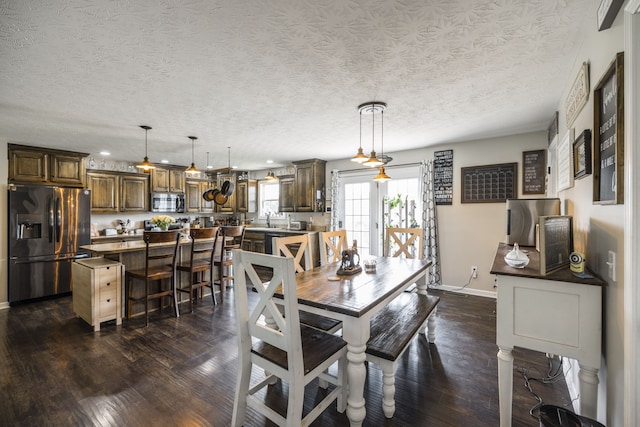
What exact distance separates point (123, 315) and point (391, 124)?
4.05 m

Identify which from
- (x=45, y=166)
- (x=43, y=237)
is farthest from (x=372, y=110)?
(x=45, y=166)

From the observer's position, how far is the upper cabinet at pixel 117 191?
5.29 meters

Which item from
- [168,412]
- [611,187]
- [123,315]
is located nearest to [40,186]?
[123,315]

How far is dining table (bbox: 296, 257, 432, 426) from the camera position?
5.32 feet

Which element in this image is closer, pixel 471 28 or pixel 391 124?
pixel 471 28

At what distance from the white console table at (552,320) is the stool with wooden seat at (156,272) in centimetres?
334

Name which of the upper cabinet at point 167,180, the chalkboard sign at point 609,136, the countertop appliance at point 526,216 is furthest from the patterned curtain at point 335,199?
the chalkboard sign at point 609,136

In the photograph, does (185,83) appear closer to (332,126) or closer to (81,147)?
(332,126)

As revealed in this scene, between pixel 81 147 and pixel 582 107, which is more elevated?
pixel 81 147

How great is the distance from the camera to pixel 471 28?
1636 millimetres

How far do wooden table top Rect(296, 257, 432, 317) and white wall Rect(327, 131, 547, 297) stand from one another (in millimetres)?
1940

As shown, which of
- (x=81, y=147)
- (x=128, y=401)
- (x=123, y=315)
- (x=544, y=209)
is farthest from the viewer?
(x=81, y=147)

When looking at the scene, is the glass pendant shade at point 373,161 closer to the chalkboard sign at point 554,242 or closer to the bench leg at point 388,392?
the chalkboard sign at point 554,242

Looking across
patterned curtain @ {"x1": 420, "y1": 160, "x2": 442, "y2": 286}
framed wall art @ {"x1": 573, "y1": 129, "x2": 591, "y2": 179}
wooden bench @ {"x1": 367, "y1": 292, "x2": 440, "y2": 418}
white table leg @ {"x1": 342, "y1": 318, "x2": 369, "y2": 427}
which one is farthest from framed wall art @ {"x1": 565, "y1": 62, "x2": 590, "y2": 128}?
patterned curtain @ {"x1": 420, "y1": 160, "x2": 442, "y2": 286}
